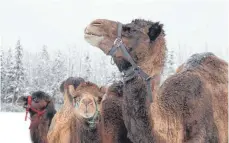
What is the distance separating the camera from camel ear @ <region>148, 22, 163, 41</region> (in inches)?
182

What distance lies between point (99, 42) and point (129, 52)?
366 mm

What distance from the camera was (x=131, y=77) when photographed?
14.8 ft

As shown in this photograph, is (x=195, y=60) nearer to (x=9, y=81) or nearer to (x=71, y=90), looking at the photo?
(x=71, y=90)

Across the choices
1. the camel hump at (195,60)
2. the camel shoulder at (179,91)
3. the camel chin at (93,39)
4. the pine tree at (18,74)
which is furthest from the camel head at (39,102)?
the pine tree at (18,74)

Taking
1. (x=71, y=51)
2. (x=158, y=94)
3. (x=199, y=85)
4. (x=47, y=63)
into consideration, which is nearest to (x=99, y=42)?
(x=158, y=94)

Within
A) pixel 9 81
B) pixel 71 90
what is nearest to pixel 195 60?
pixel 71 90

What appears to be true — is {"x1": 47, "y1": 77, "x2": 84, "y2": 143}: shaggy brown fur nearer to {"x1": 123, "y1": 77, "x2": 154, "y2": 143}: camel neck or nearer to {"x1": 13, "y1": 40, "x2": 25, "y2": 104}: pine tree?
{"x1": 123, "y1": 77, "x2": 154, "y2": 143}: camel neck

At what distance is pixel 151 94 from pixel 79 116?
1.41 metres

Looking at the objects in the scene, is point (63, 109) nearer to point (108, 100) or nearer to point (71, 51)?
point (108, 100)

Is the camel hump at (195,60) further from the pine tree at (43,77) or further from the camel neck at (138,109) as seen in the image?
the pine tree at (43,77)

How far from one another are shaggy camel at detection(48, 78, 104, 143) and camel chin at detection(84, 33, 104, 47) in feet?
3.97

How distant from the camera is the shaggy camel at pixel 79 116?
5.37 meters

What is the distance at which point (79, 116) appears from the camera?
555 centimetres

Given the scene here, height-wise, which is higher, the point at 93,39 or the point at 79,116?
the point at 93,39
